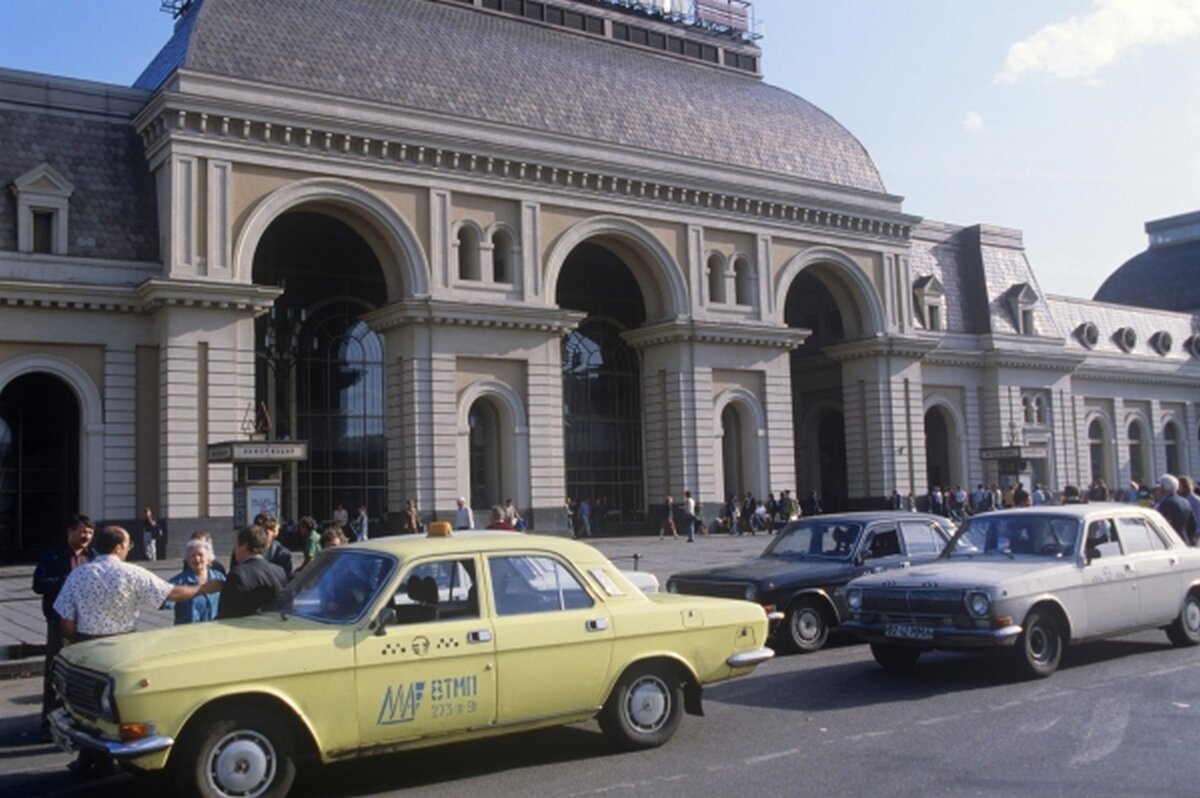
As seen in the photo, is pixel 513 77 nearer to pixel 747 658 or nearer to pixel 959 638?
pixel 959 638

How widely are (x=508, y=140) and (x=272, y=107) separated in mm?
7079

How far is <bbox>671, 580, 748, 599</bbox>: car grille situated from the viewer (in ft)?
43.7

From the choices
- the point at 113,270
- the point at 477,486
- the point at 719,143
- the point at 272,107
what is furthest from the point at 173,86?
the point at 719,143

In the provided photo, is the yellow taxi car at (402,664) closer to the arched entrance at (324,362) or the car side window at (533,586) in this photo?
the car side window at (533,586)

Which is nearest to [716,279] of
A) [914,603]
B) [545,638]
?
[914,603]

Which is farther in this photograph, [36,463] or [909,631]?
[36,463]

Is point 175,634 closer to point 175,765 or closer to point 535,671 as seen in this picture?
point 175,765

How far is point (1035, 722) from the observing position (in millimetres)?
9070

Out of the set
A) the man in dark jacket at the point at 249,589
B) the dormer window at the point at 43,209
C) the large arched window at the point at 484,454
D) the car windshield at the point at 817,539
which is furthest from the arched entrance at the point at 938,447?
the man in dark jacket at the point at 249,589

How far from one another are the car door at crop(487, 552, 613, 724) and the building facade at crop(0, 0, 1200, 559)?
22256 millimetres

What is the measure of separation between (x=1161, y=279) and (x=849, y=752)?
234 feet

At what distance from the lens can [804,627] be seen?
13.5 metres

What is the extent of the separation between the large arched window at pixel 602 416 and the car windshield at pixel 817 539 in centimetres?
2551

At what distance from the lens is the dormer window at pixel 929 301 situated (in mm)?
47438
